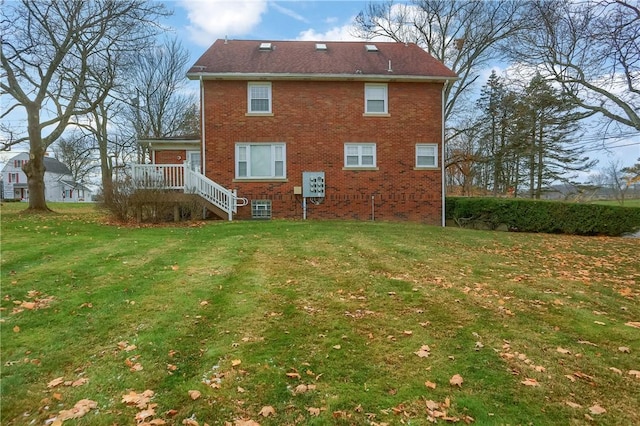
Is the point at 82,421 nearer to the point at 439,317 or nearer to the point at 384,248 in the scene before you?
the point at 439,317

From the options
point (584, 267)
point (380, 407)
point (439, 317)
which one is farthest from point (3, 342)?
point (584, 267)

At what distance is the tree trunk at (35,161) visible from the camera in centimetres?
1523

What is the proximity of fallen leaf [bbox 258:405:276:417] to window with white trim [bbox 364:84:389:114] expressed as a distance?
14646mm

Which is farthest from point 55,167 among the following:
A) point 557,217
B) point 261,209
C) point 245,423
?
point 245,423

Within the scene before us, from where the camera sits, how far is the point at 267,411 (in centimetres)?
283

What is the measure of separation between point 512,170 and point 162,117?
29775mm

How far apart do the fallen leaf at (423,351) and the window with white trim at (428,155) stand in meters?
13.3

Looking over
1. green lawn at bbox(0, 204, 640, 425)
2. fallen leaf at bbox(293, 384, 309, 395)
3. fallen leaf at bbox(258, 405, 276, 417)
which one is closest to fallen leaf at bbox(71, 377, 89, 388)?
green lawn at bbox(0, 204, 640, 425)

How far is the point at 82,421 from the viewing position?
8.95 ft

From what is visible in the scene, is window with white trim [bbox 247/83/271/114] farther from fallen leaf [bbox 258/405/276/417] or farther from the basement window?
A: fallen leaf [bbox 258/405/276/417]

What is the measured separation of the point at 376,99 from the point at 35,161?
1412cm

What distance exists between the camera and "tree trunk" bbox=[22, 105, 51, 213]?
15.2 meters

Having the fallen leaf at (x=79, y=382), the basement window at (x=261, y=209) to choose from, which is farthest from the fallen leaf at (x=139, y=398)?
the basement window at (x=261, y=209)

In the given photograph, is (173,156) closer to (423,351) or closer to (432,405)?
(423,351)
